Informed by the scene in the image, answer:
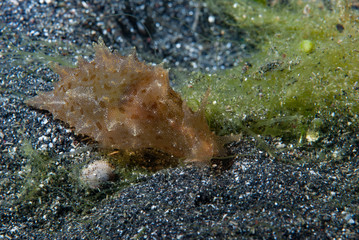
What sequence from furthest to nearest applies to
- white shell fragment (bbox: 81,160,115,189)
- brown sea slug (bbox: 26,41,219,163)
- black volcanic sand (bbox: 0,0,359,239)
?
white shell fragment (bbox: 81,160,115,189) < brown sea slug (bbox: 26,41,219,163) < black volcanic sand (bbox: 0,0,359,239)

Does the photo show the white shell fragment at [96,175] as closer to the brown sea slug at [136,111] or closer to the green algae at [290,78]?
the brown sea slug at [136,111]

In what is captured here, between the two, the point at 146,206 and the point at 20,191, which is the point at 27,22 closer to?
the point at 20,191

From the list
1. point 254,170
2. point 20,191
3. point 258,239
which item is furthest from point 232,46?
point 20,191

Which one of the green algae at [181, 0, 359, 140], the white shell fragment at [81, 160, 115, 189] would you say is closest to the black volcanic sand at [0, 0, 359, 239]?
the white shell fragment at [81, 160, 115, 189]

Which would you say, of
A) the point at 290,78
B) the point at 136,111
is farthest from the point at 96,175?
the point at 290,78

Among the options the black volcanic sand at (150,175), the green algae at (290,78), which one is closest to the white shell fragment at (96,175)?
the black volcanic sand at (150,175)

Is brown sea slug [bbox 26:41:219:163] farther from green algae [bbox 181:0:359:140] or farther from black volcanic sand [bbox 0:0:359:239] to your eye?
green algae [bbox 181:0:359:140]
